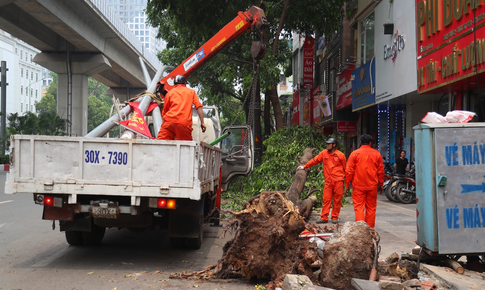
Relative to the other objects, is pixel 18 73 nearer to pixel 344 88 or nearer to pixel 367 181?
pixel 344 88

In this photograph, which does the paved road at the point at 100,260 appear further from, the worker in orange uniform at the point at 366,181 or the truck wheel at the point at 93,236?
the worker in orange uniform at the point at 366,181

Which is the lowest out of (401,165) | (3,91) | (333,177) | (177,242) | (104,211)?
(177,242)

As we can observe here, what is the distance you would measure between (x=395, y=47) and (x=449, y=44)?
4246mm

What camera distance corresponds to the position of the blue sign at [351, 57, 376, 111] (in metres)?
17.7

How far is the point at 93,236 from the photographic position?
7355mm

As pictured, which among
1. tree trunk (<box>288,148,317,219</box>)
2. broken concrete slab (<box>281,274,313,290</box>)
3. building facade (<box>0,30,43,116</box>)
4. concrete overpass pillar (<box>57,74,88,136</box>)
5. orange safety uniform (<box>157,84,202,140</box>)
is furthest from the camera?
building facade (<box>0,30,43,116</box>)

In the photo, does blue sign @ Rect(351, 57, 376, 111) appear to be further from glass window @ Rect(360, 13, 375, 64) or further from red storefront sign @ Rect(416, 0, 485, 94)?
red storefront sign @ Rect(416, 0, 485, 94)

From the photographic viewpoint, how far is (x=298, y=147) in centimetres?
1332

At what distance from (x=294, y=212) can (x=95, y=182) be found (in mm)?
2481

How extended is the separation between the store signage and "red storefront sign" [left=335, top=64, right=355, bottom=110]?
409cm

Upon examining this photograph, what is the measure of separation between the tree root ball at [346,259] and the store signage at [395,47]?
445 inches

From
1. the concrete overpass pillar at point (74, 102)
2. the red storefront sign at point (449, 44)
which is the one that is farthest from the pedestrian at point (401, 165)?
the concrete overpass pillar at point (74, 102)

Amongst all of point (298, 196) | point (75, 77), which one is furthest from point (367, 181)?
point (75, 77)

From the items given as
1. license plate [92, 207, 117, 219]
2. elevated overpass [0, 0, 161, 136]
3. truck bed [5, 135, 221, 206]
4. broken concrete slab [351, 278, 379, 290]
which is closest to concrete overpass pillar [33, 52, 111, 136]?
elevated overpass [0, 0, 161, 136]
